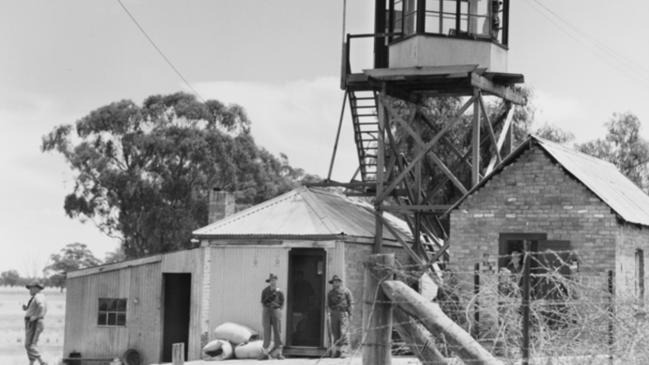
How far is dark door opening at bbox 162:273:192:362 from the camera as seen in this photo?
1142 inches

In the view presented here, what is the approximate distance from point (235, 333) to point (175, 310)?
388 centimetres

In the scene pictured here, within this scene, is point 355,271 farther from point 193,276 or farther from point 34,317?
point 34,317

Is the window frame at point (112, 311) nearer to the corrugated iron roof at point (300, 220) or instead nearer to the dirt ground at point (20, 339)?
the dirt ground at point (20, 339)

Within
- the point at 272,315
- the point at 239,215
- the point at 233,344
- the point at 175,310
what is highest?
the point at 239,215

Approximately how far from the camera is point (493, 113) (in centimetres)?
3953

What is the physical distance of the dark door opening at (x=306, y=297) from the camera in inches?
1032

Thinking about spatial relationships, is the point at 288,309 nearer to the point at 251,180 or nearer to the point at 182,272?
the point at 182,272

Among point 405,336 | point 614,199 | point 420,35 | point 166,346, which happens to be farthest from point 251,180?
point 405,336

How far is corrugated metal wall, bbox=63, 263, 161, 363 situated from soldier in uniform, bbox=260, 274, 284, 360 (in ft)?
16.6

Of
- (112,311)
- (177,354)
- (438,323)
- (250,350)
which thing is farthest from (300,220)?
(438,323)

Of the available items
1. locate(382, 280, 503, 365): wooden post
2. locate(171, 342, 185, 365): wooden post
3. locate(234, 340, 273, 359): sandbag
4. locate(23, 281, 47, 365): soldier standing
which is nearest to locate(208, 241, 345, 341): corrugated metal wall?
locate(234, 340, 273, 359): sandbag

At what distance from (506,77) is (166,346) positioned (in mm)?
10878

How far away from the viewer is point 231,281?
26.9 meters

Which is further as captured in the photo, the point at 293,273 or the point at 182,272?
the point at 182,272
